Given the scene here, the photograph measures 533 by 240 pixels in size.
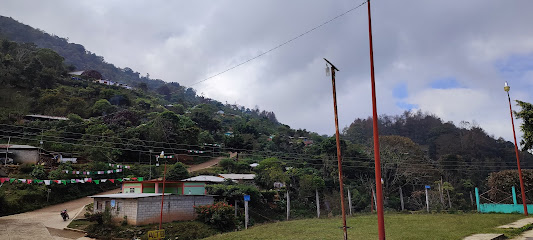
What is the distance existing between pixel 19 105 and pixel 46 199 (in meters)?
29.0

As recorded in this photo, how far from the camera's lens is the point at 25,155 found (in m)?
34.3

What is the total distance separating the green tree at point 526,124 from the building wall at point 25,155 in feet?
140

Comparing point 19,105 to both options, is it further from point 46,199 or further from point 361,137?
point 361,137

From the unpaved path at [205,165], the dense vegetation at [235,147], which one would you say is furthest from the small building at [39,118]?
the unpaved path at [205,165]

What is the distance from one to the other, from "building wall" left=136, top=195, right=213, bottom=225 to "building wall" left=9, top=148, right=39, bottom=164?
70.3 feet

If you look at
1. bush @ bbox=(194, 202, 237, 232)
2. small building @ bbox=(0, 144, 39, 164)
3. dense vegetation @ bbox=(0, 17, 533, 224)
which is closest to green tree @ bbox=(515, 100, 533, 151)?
dense vegetation @ bbox=(0, 17, 533, 224)

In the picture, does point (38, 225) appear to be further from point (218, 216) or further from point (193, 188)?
point (218, 216)

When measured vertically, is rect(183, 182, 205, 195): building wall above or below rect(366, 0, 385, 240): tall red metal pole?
below

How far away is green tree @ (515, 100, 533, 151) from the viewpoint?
59.4ft

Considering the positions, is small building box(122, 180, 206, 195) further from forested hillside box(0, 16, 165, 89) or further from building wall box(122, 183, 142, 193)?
forested hillside box(0, 16, 165, 89)

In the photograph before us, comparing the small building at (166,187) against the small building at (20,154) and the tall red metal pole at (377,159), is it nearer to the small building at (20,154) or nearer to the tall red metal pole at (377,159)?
the small building at (20,154)

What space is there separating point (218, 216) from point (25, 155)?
2558 centimetres

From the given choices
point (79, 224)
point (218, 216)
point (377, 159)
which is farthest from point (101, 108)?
point (377, 159)

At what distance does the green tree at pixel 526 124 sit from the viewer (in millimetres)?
18109
